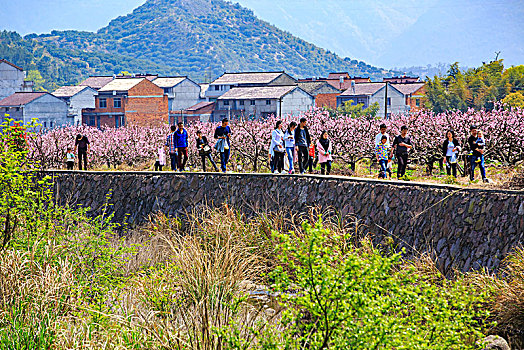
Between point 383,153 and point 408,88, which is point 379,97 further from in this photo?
point 383,153

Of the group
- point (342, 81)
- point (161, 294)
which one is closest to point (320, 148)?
point (161, 294)

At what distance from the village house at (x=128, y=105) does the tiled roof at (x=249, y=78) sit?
8.05 metres

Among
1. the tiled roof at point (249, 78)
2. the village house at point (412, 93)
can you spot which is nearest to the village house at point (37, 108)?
the tiled roof at point (249, 78)

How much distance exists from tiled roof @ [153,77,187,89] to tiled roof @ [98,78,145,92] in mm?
3911

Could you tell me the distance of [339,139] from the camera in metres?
25.0

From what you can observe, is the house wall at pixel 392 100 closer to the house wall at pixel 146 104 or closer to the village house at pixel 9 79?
the house wall at pixel 146 104

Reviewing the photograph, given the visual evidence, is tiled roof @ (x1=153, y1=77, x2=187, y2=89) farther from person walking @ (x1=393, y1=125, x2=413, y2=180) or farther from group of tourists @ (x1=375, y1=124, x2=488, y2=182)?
person walking @ (x1=393, y1=125, x2=413, y2=180)

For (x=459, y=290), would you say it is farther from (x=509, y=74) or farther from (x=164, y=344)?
(x=509, y=74)

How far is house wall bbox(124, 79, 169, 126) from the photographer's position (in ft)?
257

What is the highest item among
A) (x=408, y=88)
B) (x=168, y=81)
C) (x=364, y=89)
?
(x=168, y=81)

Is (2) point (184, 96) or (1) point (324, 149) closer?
(1) point (324, 149)

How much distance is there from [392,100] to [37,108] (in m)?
42.7

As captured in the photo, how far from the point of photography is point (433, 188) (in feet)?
44.2

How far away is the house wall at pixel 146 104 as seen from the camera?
78188mm
